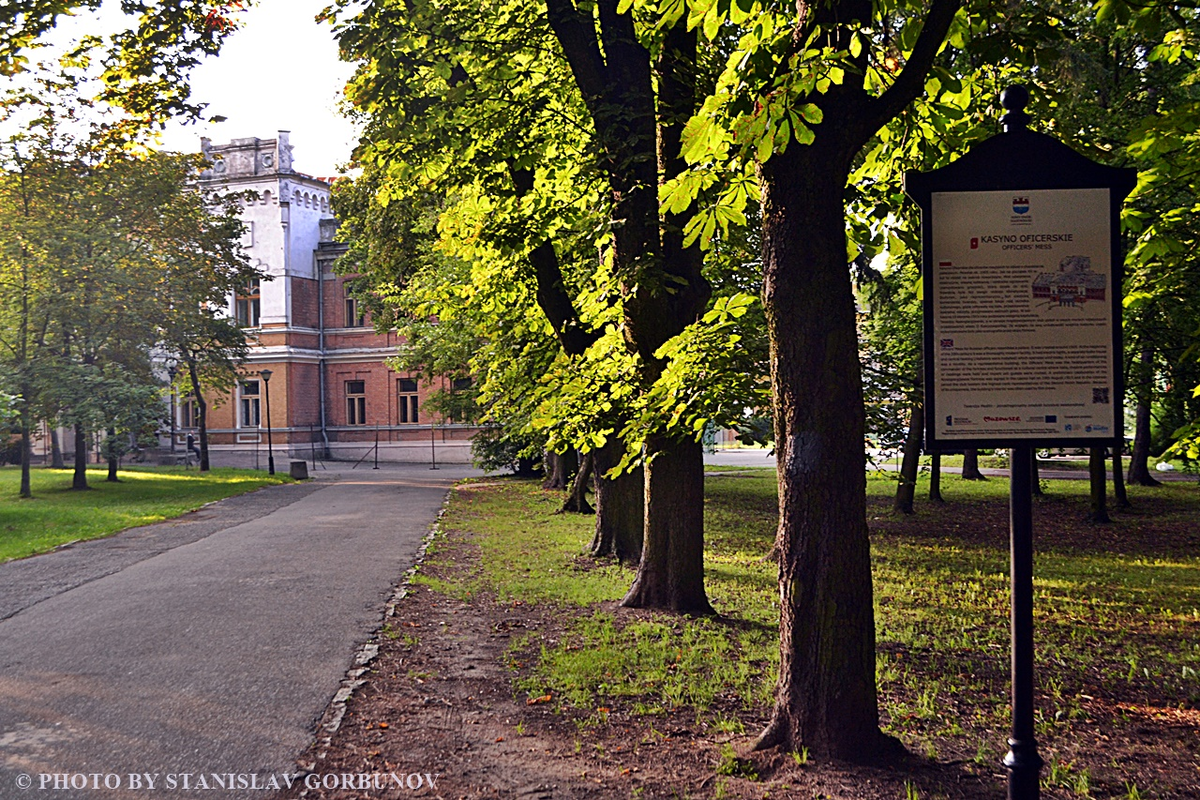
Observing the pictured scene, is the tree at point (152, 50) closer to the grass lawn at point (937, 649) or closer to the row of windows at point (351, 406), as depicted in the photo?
the grass lawn at point (937, 649)

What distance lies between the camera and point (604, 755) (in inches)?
231

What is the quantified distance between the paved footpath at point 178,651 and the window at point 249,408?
3739 centimetres

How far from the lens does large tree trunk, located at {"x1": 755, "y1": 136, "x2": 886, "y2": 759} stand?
18.3 feet

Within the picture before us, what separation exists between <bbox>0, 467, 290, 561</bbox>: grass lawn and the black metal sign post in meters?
14.9

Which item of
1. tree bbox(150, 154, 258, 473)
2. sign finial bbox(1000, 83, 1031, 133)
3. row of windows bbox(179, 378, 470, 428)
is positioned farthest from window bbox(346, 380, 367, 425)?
sign finial bbox(1000, 83, 1031, 133)

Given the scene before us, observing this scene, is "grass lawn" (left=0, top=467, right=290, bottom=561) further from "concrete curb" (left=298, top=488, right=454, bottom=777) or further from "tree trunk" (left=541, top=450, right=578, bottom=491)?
"tree trunk" (left=541, top=450, right=578, bottom=491)

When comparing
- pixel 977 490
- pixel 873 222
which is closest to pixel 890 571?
pixel 873 222

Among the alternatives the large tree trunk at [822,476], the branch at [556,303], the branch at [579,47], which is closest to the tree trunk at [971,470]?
the branch at [556,303]

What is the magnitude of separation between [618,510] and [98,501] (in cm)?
1841

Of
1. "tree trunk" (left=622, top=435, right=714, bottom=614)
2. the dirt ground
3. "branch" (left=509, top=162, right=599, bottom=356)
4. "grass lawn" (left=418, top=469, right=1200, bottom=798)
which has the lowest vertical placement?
"grass lawn" (left=418, top=469, right=1200, bottom=798)

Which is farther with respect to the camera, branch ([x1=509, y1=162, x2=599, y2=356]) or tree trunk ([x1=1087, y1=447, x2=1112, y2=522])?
tree trunk ([x1=1087, y1=447, x2=1112, y2=522])

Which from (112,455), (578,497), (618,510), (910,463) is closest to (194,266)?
(112,455)

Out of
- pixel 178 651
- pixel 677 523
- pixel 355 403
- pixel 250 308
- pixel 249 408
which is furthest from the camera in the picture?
pixel 355 403

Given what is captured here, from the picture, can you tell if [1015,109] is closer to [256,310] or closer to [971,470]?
[971,470]
